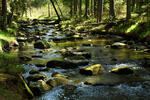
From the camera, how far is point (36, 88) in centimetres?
653

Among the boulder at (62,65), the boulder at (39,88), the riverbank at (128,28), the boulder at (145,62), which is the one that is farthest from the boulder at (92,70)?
the riverbank at (128,28)

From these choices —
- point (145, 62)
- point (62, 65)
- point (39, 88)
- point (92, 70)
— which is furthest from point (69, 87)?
point (145, 62)

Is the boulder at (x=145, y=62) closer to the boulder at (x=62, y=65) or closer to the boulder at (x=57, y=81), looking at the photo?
the boulder at (x=62, y=65)

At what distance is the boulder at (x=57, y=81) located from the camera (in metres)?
7.34

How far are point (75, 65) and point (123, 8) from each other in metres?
25.3

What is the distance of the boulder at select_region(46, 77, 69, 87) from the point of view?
289 inches

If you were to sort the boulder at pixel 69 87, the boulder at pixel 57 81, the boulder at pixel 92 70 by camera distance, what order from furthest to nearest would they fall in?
the boulder at pixel 92 70, the boulder at pixel 57 81, the boulder at pixel 69 87

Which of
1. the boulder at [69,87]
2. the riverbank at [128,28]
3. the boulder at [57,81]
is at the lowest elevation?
the boulder at [69,87]

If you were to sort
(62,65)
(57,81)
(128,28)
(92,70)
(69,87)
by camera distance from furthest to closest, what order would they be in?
1. (128,28)
2. (62,65)
3. (92,70)
4. (57,81)
5. (69,87)

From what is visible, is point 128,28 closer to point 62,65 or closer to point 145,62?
point 145,62

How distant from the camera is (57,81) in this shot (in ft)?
24.7

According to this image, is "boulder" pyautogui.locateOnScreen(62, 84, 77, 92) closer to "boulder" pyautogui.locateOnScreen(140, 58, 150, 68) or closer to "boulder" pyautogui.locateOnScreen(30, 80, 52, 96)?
"boulder" pyautogui.locateOnScreen(30, 80, 52, 96)

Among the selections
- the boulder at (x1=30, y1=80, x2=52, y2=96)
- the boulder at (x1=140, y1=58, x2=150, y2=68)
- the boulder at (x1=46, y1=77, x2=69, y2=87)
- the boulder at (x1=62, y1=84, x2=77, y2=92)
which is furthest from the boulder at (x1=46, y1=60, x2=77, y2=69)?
the boulder at (x1=140, y1=58, x2=150, y2=68)

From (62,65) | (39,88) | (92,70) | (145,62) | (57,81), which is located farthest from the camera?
(145,62)
